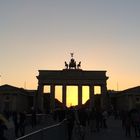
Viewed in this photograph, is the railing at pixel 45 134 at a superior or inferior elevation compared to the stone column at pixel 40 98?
inferior

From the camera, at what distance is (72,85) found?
3536 inches

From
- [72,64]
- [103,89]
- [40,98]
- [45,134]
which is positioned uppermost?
[72,64]

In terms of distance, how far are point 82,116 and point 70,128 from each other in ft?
6.21

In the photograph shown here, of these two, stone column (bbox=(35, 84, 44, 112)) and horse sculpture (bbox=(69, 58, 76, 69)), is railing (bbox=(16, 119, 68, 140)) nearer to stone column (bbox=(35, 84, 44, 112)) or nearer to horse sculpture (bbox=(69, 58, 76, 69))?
stone column (bbox=(35, 84, 44, 112))

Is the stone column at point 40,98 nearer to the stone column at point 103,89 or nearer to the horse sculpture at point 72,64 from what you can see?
the horse sculpture at point 72,64

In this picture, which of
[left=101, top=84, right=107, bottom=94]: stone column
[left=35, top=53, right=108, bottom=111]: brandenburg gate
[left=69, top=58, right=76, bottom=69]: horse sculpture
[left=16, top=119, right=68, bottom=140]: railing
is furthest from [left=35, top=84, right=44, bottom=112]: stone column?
[left=16, top=119, right=68, bottom=140]: railing

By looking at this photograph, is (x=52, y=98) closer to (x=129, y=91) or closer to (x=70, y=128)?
(x=129, y=91)

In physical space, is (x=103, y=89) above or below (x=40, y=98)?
above

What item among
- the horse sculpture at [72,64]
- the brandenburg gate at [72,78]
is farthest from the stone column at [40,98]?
the horse sculpture at [72,64]

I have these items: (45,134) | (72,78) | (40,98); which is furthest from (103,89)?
(45,134)

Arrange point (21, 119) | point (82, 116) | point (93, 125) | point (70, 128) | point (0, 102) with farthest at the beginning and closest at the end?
point (0, 102) < point (93, 125) < point (21, 119) < point (82, 116) < point (70, 128)

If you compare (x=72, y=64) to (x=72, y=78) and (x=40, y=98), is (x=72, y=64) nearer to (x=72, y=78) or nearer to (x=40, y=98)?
(x=72, y=78)

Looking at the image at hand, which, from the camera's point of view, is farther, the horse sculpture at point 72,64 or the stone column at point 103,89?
the horse sculpture at point 72,64

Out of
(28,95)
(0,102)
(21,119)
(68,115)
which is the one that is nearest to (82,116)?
(68,115)
